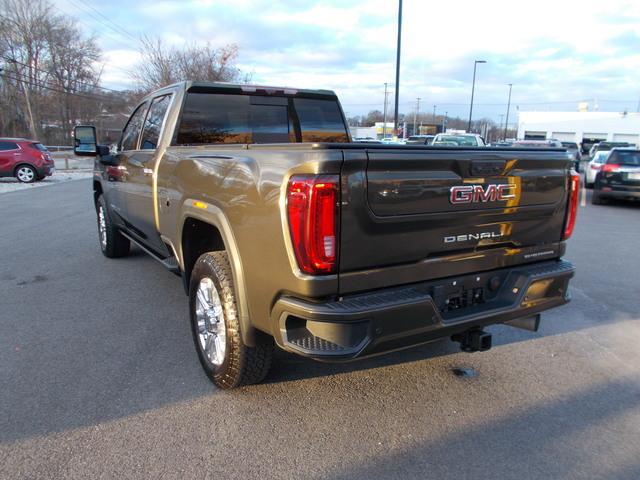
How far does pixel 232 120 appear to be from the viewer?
466 centimetres

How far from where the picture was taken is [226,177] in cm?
294

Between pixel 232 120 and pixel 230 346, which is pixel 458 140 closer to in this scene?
pixel 232 120

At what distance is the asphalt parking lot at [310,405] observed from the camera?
256cm

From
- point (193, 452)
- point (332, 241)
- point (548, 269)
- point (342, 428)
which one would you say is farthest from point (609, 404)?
point (193, 452)

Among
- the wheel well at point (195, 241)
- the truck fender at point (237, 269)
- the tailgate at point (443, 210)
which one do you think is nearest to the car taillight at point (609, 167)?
the tailgate at point (443, 210)

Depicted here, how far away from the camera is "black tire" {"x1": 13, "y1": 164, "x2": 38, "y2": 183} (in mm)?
18359

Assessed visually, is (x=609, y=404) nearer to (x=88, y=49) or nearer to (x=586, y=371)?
(x=586, y=371)

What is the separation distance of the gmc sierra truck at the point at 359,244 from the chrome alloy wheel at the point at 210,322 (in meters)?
0.01

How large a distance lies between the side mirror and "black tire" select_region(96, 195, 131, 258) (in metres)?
0.83

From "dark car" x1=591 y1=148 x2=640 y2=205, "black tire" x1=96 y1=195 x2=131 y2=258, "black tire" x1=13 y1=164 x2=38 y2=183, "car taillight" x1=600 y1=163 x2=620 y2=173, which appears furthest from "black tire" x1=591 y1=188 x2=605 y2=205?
"black tire" x1=13 y1=164 x2=38 y2=183

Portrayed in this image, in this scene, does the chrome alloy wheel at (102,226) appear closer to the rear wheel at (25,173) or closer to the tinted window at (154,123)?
the tinted window at (154,123)

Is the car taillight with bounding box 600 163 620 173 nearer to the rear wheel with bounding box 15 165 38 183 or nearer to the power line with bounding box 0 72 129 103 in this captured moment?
the rear wheel with bounding box 15 165 38 183

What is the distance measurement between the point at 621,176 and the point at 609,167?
378mm

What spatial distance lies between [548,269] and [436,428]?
4.08 feet
